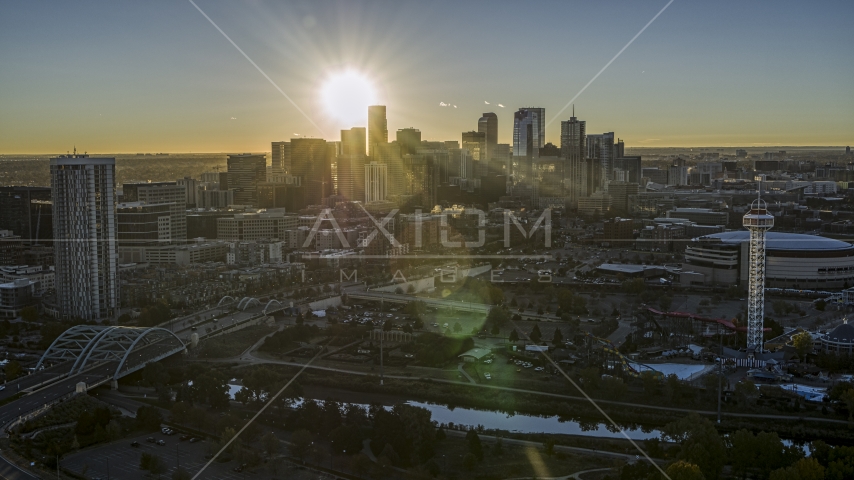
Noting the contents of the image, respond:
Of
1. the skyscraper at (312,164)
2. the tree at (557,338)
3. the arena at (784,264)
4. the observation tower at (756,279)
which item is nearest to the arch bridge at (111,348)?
the tree at (557,338)

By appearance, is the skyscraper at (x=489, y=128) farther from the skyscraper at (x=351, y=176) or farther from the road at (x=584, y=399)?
the road at (x=584, y=399)

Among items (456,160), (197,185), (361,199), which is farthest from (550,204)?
(197,185)

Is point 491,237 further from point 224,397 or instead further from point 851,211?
point 224,397

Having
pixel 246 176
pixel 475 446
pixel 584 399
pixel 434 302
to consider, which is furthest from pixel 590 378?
pixel 246 176

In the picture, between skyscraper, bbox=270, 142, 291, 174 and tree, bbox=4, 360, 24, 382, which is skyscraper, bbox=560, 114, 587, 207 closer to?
skyscraper, bbox=270, 142, 291, 174

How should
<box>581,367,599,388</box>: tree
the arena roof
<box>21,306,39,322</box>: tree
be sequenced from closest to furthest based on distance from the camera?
<box>581,367,599,388</box>: tree < <box>21,306,39,322</box>: tree < the arena roof

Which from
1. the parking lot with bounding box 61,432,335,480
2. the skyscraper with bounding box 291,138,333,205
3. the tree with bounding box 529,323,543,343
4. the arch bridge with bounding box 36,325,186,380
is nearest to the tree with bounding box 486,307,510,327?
the tree with bounding box 529,323,543,343
